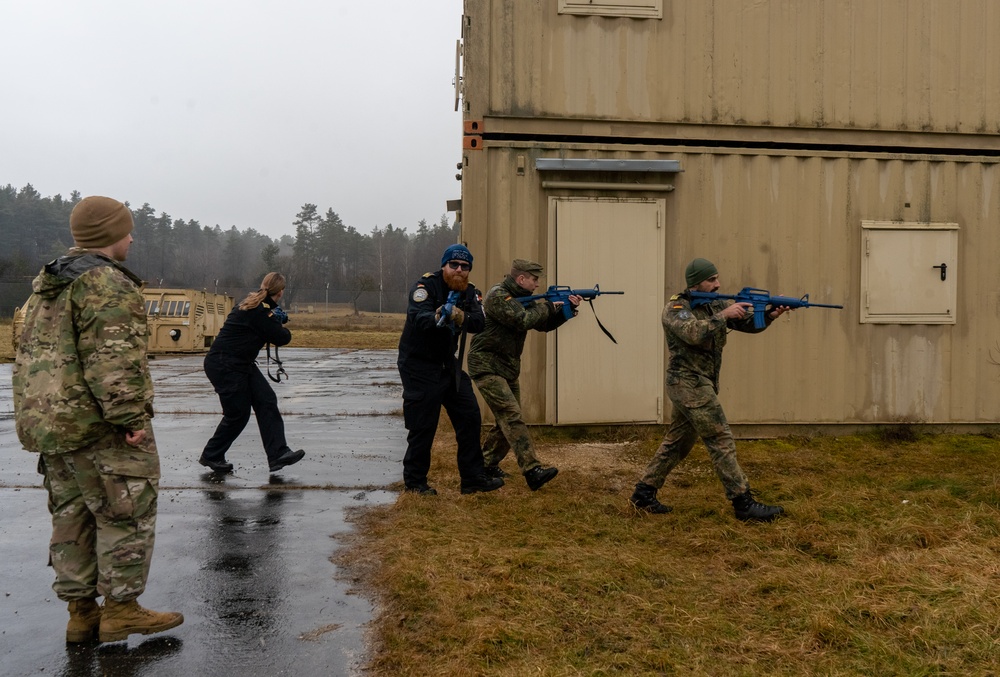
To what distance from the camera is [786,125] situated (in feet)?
29.8

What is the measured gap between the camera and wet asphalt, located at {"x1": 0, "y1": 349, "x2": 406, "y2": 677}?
11.6ft

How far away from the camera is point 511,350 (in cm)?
671

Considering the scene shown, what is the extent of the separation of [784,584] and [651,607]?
2.49 ft

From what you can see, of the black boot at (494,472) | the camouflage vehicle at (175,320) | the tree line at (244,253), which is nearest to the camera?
the black boot at (494,472)

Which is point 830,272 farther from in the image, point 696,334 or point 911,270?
point 696,334

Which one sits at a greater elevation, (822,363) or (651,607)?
(822,363)

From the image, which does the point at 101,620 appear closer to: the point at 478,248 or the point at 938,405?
the point at 478,248

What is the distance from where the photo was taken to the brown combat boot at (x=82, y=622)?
145 inches

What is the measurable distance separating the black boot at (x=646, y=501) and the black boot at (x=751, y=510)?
521mm

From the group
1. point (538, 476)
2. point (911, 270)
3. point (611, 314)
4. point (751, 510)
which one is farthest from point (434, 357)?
point (911, 270)

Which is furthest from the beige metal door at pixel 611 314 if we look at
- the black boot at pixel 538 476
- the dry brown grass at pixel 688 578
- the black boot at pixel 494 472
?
the black boot at pixel 538 476

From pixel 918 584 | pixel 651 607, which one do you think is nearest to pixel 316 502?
pixel 651 607

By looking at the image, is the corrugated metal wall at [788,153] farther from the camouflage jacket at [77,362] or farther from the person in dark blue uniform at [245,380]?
the camouflage jacket at [77,362]

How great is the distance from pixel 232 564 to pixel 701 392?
3.17 meters
